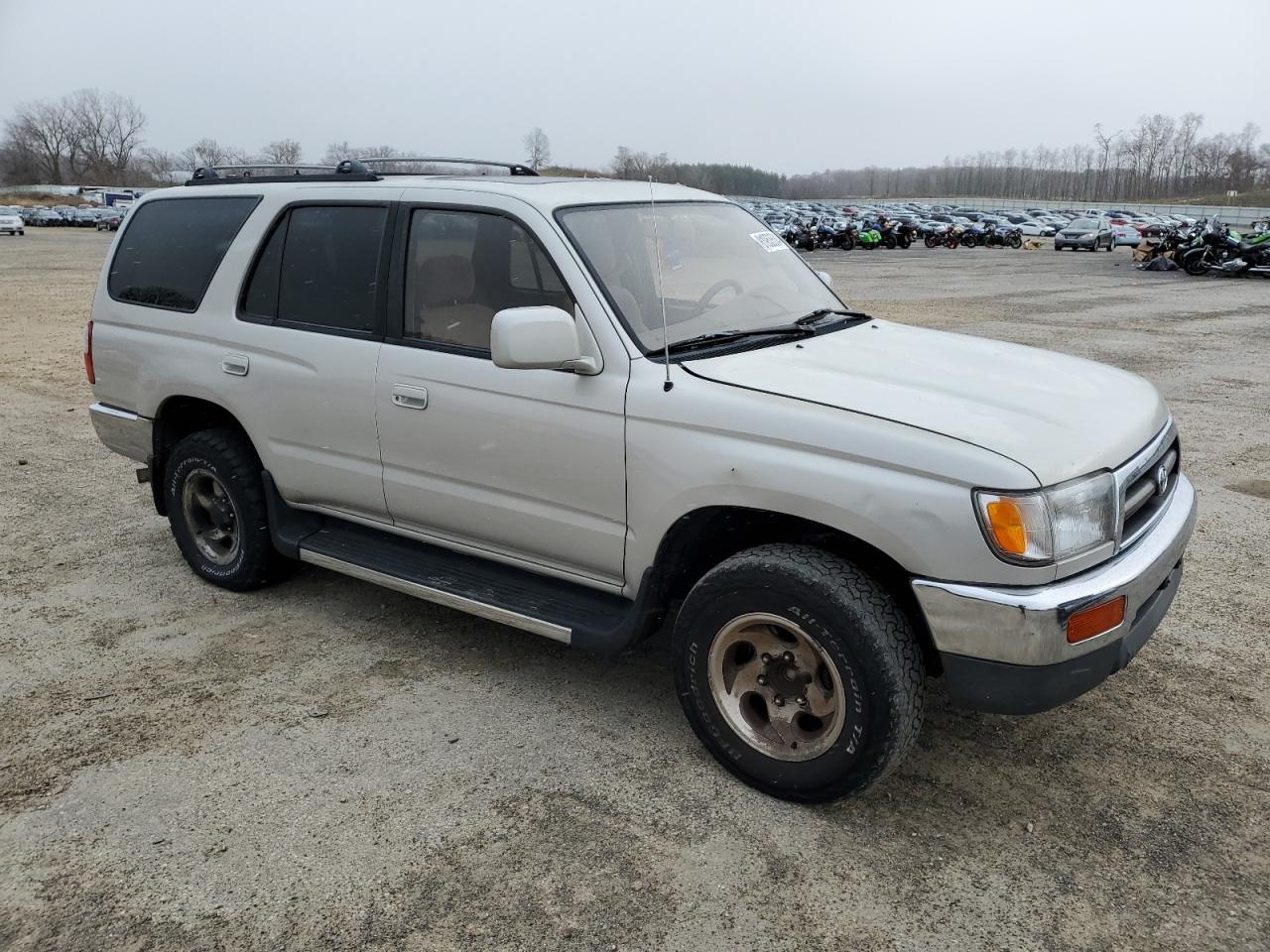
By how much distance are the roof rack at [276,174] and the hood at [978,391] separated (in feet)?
6.63

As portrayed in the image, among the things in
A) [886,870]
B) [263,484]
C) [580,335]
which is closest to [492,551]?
[580,335]

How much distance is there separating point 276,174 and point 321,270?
1044 mm

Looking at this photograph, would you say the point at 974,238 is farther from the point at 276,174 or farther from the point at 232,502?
the point at 232,502

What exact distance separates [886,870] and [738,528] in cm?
113

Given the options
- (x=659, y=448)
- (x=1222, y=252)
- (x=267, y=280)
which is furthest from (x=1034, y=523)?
(x=1222, y=252)

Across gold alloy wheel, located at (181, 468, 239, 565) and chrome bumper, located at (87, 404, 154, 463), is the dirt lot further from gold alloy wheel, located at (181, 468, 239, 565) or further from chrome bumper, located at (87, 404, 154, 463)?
chrome bumper, located at (87, 404, 154, 463)

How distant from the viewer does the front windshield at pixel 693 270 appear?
11.6ft

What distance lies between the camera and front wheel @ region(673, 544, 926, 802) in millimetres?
2906

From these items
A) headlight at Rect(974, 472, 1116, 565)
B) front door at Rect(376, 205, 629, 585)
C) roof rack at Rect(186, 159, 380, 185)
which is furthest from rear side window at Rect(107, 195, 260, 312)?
headlight at Rect(974, 472, 1116, 565)

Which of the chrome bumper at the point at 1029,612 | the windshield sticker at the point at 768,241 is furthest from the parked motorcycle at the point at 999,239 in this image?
the chrome bumper at the point at 1029,612

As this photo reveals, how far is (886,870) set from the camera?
2889 mm

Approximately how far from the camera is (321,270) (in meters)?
4.21

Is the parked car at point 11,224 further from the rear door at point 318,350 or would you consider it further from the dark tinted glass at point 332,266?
the dark tinted glass at point 332,266

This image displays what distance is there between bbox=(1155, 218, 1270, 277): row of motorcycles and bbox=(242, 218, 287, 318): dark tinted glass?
26764 mm
